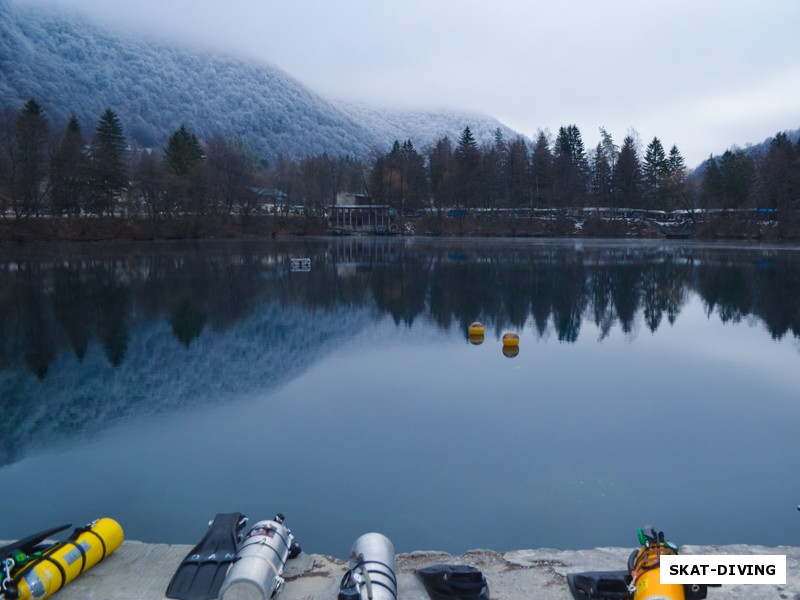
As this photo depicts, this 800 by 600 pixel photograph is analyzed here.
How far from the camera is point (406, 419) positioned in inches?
404

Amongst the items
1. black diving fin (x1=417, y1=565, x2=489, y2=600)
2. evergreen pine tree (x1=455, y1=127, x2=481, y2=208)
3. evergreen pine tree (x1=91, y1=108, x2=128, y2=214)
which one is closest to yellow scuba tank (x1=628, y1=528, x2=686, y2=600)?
black diving fin (x1=417, y1=565, x2=489, y2=600)

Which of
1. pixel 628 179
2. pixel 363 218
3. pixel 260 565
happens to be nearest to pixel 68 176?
pixel 363 218

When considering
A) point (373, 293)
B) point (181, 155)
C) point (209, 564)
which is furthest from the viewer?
point (181, 155)

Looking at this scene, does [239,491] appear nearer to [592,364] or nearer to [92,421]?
[92,421]

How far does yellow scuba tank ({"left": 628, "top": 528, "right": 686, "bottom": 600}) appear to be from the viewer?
4.26 meters

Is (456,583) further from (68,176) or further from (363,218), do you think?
(363,218)

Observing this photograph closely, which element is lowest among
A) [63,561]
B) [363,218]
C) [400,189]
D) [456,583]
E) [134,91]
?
[456,583]

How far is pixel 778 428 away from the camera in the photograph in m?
9.66

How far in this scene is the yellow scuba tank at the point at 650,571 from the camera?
14.0ft

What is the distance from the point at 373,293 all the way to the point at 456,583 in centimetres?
2190

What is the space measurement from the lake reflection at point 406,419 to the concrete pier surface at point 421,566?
23.8 inches

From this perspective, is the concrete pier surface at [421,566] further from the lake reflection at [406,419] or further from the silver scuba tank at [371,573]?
the lake reflection at [406,419]

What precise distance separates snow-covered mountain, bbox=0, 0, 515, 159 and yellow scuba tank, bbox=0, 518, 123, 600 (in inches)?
6168

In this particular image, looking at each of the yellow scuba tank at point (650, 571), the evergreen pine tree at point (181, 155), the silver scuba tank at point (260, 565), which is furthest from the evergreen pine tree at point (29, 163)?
the yellow scuba tank at point (650, 571)
